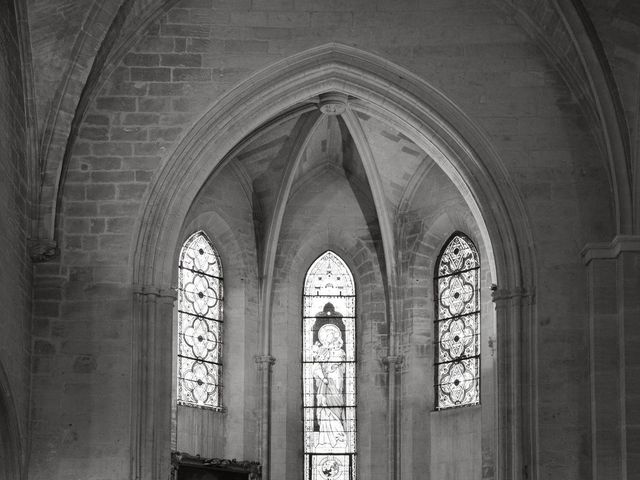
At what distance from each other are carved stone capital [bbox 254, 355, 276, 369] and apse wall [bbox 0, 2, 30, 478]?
15.2 ft

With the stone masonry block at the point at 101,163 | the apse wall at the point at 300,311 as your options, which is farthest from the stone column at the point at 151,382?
the apse wall at the point at 300,311

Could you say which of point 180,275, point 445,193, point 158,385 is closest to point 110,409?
point 158,385

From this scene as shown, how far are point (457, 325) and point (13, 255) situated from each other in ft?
22.2

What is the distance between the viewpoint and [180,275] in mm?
26328

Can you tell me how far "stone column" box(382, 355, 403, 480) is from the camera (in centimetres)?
2616

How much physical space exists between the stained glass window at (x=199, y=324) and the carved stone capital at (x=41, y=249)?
148 inches

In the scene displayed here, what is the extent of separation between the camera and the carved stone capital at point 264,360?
26609mm

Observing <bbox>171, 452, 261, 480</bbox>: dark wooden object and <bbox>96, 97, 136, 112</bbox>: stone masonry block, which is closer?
<bbox>96, 97, 136, 112</bbox>: stone masonry block

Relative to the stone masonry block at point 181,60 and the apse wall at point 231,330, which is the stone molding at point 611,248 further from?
the apse wall at point 231,330

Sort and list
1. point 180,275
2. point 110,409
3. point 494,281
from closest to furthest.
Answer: point 110,409, point 494,281, point 180,275

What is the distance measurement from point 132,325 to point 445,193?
571cm

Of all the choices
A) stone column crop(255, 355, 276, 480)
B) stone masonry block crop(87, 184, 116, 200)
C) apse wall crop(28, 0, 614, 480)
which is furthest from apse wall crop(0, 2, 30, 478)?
stone column crop(255, 355, 276, 480)

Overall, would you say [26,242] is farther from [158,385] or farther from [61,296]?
[158,385]

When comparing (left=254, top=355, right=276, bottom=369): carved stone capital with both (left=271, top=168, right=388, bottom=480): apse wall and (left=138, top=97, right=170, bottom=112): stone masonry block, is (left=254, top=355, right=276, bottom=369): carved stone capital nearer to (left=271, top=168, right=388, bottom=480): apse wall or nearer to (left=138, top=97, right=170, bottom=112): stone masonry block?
(left=271, top=168, right=388, bottom=480): apse wall
